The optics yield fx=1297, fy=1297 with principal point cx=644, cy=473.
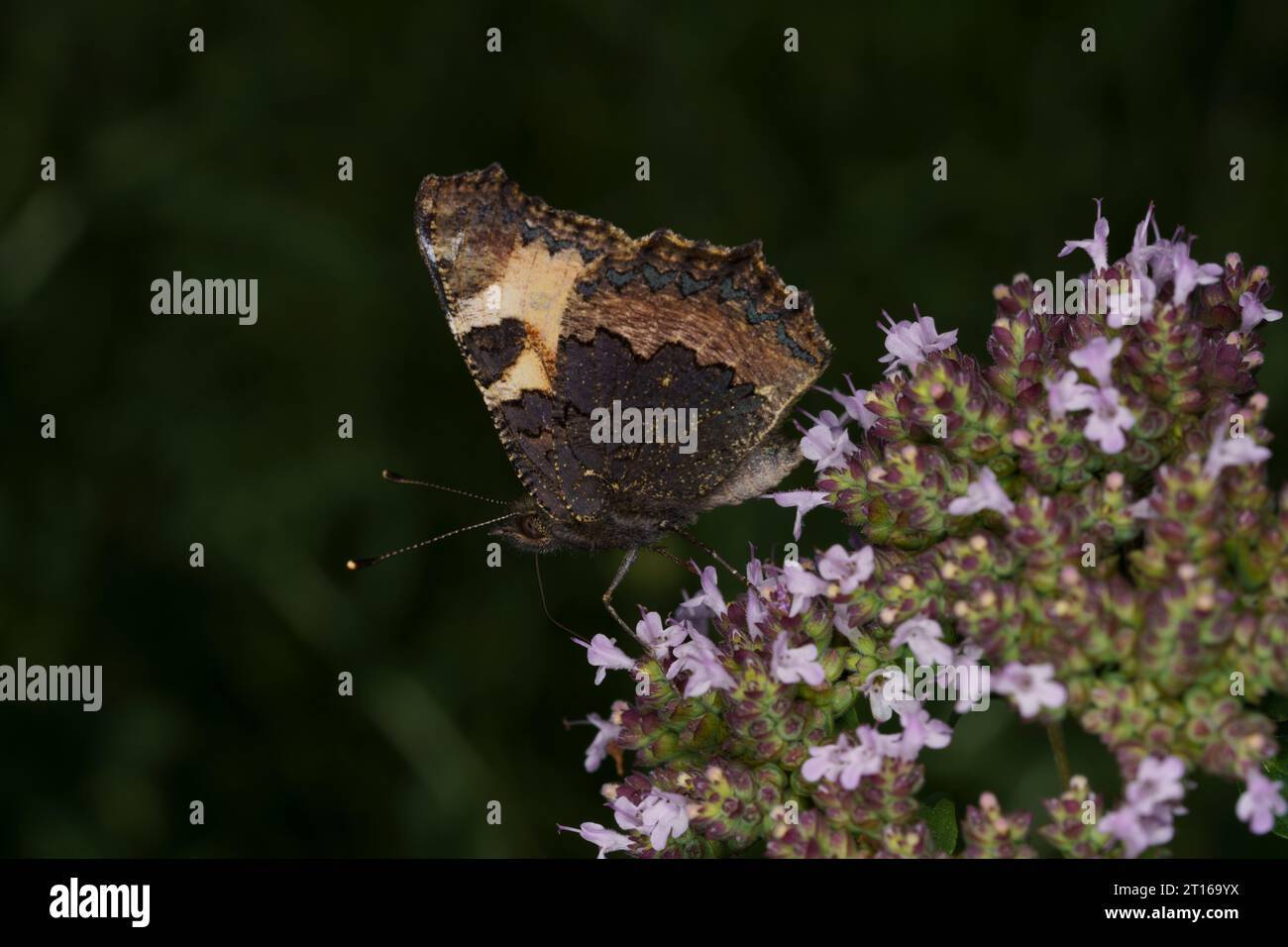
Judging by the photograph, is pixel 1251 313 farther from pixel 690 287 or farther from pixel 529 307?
pixel 529 307

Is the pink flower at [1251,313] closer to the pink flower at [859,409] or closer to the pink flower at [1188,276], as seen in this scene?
the pink flower at [1188,276]

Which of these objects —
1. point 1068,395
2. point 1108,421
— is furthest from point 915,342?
point 1108,421

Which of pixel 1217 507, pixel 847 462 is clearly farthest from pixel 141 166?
pixel 1217 507

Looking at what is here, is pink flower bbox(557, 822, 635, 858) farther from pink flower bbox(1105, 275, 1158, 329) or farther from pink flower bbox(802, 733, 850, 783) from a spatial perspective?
pink flower bbox(1105, 275, 1158, 329)

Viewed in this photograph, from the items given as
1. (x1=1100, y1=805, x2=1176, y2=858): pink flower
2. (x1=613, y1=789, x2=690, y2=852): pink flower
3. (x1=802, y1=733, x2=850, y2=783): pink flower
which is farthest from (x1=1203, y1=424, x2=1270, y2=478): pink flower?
(x1=613, y1=789, x2=690, y2=852): pink flower

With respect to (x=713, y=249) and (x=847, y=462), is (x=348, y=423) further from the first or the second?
(x=847, y=462)
